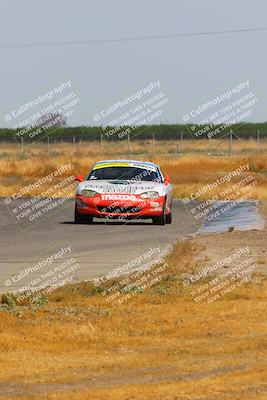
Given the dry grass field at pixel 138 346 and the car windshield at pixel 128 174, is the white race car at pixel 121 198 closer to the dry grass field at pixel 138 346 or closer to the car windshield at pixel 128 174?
the car windshield at pixel 128 174

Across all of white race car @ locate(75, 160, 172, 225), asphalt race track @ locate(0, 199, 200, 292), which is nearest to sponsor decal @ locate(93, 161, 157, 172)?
white race car @ locate(75, 160, 172, 225)

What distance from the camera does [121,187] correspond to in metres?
28.0

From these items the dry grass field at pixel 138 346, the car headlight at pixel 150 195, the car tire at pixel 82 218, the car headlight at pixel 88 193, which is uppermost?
the dry grass field at pixel 138 346

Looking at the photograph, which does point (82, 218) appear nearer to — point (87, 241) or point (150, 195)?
point (150, 195)

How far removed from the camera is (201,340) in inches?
452

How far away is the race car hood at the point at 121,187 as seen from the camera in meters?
28.0

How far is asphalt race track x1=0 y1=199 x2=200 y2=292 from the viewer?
1900 cm

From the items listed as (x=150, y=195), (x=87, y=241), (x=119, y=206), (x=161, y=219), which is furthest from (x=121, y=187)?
(x=87, y=241)

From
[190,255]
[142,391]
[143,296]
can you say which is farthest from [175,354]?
[190,255]

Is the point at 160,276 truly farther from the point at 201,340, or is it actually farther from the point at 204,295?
the point at 201,340

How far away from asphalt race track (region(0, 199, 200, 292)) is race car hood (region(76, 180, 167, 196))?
2.66 ft

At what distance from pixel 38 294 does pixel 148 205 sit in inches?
540

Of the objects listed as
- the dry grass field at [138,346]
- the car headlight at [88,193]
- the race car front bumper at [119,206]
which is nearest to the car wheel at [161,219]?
the race car front bumper at [119,206]

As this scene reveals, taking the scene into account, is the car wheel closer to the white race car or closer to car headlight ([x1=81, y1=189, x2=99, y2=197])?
the white race car
